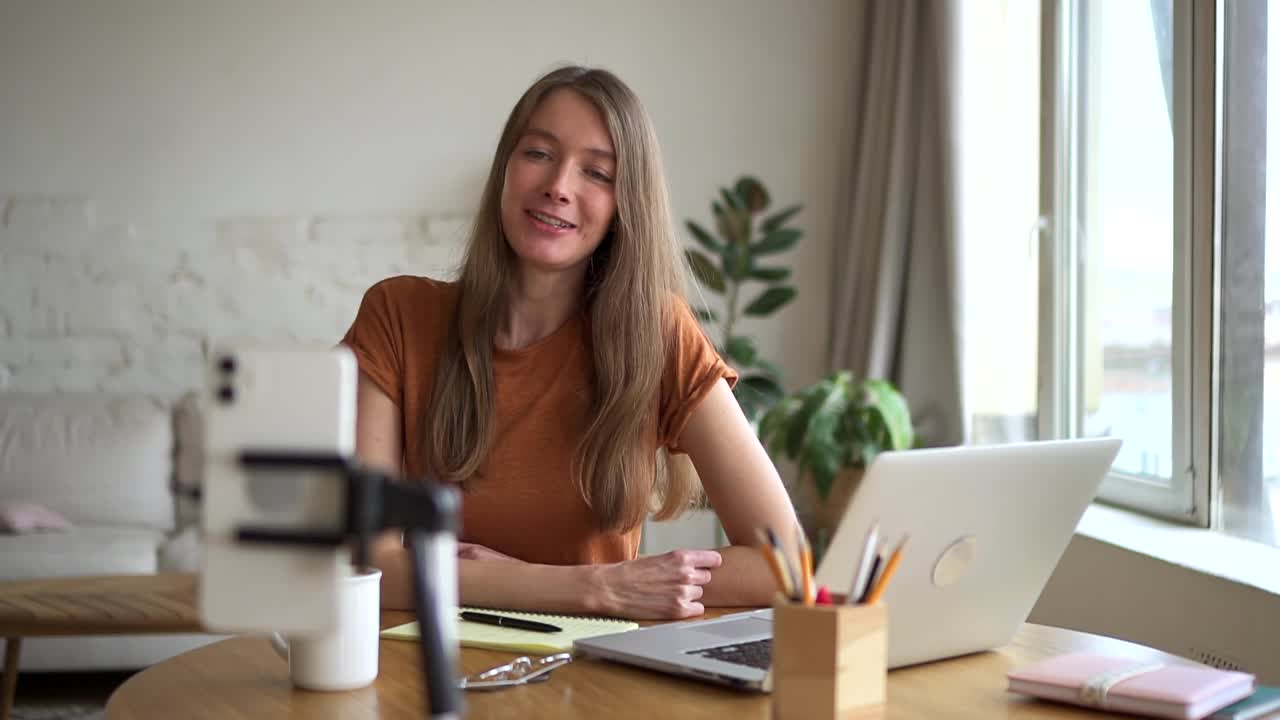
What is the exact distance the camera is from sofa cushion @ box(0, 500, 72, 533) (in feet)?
10.7

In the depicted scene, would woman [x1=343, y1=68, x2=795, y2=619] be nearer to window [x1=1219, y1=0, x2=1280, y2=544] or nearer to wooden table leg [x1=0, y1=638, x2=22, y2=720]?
window [x1=1219, y1=0, x2=1280, y2=544]

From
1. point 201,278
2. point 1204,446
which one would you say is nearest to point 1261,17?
point 1204,446

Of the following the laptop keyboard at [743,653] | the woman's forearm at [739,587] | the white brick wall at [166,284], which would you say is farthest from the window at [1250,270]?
the white brick wall at [166,284]

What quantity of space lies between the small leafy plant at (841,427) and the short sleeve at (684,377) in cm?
185

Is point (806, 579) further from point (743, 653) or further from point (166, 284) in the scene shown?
point (166, 284)

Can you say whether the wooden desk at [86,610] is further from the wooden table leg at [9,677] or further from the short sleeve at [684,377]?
the short sleeve at [684,377]

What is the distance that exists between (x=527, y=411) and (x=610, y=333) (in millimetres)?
148

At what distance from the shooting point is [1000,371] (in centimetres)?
348

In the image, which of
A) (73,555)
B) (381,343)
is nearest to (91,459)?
A: (73,555)

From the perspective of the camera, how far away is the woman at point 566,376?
1568 mm

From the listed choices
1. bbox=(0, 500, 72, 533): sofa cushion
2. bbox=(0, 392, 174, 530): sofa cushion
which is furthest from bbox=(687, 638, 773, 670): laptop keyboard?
bbox=(0, 392, 174, 530): sofa cushion

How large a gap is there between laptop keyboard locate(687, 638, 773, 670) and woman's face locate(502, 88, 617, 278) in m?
0.65

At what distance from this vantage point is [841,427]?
3.51 metres

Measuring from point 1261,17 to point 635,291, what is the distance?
136 cm
